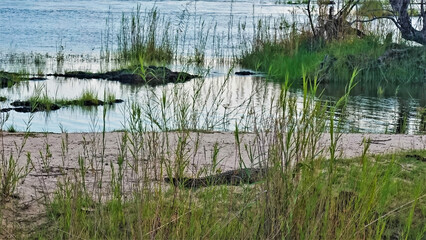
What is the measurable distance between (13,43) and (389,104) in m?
13.5

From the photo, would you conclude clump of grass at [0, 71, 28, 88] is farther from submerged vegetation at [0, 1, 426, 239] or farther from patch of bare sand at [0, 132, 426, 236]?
submerged vegetation at [0, 1, 426, 239]

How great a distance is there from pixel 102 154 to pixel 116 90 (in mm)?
10984

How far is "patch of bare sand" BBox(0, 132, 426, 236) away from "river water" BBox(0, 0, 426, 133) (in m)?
0.27

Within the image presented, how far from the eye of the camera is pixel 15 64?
1825 cm

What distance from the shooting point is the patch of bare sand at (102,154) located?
4.64 meters

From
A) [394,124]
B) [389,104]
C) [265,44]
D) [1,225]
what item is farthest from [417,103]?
[1,225]

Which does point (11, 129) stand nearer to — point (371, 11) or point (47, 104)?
point (47, 104)

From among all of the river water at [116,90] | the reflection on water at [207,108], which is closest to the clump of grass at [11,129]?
the river water at [116,90]

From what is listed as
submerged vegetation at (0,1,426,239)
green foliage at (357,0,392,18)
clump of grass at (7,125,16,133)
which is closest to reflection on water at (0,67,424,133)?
clump of grass at (7,125,16,133)

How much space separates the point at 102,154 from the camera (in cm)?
417

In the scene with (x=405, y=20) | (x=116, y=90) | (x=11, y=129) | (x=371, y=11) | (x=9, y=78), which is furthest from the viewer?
(x=371, y=11)

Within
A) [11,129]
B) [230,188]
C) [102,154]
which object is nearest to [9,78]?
[11,129]

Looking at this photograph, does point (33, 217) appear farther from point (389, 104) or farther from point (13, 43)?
point (13, 43)

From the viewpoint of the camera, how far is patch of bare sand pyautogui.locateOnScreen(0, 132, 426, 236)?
4.64m
